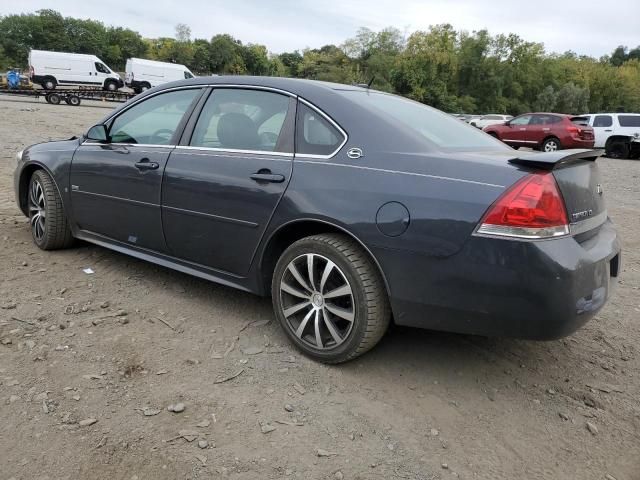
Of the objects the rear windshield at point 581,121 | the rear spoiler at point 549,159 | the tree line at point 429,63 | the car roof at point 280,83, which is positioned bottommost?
the rear spoiler at point 549,159

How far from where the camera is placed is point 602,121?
63.5ft

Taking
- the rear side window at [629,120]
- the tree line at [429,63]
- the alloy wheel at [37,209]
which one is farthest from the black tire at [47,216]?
the tree line at [429,63]

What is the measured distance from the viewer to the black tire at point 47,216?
14.7 ft

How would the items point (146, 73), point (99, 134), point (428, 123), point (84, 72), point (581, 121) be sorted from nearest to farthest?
point (428, 123) < point (99, 134) < point (581, 121) < point (84, 72) < point (146, 73)

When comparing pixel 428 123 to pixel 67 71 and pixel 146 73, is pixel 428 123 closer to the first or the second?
pixel 67 71

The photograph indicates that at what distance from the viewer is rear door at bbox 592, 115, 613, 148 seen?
19172 millimetres

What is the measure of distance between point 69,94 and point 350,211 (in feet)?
96.0

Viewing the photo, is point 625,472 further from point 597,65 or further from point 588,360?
point 597,65

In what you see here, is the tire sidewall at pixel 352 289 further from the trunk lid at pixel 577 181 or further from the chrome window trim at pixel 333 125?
the trunk lid at pixel 577 181

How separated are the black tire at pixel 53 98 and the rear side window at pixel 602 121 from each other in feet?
81.6

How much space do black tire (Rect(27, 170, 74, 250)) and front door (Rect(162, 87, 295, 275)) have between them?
1.45m

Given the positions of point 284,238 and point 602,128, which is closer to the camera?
point 284,238

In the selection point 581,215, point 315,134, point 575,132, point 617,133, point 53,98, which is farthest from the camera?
point 53,98

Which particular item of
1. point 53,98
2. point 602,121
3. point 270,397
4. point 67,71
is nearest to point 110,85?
point 67,71
